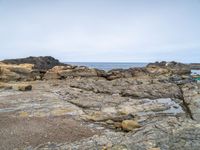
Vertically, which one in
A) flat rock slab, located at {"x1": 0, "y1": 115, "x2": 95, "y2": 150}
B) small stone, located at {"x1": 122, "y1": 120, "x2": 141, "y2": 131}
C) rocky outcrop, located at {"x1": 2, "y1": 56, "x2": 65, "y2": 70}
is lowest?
flat rock slab, located at {"x1": 0, "y1": 115, "x2": 95, "y2": 150}

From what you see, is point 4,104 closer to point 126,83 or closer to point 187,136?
point 187,136

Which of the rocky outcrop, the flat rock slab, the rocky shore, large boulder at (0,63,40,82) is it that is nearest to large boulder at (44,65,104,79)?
large boulder at (0,63,40,82)

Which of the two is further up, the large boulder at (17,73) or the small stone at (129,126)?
the large boulder at (17,73)

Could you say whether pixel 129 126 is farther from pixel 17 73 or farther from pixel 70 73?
pixel 17 73

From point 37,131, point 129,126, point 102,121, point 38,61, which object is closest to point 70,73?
point 38,61

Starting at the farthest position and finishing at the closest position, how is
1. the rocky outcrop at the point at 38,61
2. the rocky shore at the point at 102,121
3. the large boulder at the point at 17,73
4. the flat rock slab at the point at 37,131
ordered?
the rocky outcrop at the point at 38,61
the large boulder at the point at 17,73
the flat rock slab at the point at 37,131
the rocky shore at the point at 102,121

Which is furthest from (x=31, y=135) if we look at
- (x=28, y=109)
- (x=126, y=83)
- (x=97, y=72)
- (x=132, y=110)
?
(x=97, y=72)

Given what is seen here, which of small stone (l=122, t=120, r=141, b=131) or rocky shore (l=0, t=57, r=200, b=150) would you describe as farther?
small stone (l=122, t=120, r=141, b=131)

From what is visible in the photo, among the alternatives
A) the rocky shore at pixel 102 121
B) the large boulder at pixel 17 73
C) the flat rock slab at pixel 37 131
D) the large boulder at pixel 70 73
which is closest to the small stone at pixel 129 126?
the rocky shore at pixel 102 121

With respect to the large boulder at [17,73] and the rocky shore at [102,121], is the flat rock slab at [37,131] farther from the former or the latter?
the large boulder at [17,73]

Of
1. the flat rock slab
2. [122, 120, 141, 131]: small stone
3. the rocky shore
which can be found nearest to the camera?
the rocky shore

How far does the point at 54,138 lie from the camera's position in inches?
Answer: 723

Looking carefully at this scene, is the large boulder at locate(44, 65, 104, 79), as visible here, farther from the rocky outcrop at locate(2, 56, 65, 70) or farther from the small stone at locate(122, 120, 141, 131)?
the small stone at locate(122, 120, 141, 131)

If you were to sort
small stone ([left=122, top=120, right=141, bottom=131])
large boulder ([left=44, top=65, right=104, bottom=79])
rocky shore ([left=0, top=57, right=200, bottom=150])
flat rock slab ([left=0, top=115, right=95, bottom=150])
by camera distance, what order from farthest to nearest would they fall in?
large boulder ([left=44, top=65, right=104, bottom=79]) → small stone ([left=122, top=120, right=141, bottom=131]) → flat rock slab ([left=0, top=115, right=95, bottom=150]) → rocky shore ([left=0, top=57, right=200, bottom=150])
